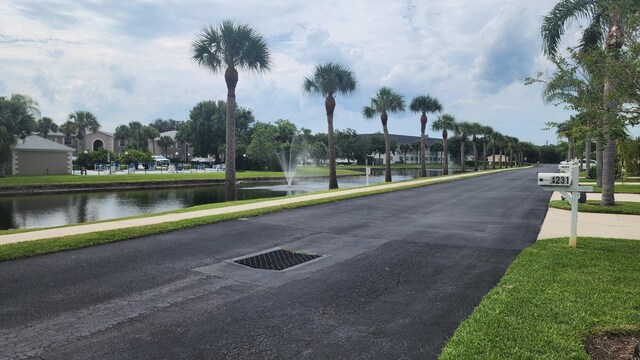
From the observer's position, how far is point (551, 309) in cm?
495

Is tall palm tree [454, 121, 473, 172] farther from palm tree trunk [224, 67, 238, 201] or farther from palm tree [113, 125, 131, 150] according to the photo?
palm tree [113, 125, 131, 150]

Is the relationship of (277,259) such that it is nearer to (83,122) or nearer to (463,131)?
(463,131)

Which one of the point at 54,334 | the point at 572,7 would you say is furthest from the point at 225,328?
the point at 572,7

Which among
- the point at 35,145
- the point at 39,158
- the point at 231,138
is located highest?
the point at 35,145

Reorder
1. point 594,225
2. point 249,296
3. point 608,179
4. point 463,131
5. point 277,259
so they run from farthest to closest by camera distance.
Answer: point 463,131, point 608,179, point 594,225, point 277,259, point 249,296

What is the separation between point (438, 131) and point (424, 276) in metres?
61.3

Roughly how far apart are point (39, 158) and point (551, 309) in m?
49.5

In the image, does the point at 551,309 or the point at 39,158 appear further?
the point at 39,158

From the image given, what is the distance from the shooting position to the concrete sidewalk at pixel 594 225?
10125 millimetres

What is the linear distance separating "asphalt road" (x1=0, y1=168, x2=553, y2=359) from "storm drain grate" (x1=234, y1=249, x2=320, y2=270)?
27 cm

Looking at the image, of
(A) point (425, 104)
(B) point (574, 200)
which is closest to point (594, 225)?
(B) point (574, 200)

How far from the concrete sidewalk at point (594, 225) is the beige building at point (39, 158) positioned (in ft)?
148

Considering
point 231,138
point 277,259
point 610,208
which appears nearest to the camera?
point 277,259

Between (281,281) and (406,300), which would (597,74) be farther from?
(281,281)
